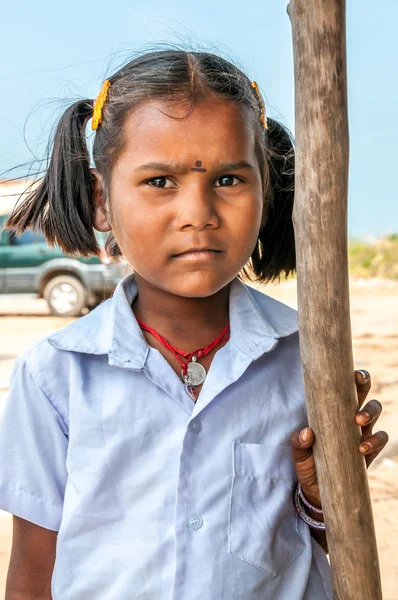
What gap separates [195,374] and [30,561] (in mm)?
461

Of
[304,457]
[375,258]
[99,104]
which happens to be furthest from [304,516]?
[375,258]

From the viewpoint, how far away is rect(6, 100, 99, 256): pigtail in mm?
1794

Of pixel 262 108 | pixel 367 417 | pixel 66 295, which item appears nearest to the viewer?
pixel 367 417

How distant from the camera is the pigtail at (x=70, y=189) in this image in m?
1.79

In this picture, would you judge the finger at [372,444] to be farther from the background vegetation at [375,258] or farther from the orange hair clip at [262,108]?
the background vegetation at [375,258]

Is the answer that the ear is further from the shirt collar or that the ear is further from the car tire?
the car tire

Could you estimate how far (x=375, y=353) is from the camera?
7773 millimetres

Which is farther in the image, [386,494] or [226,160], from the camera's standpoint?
[386,494]

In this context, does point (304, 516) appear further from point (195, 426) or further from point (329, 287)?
point (329, 287)

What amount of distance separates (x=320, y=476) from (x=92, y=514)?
415 mm

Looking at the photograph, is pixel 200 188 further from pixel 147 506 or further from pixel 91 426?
pixel 147 506

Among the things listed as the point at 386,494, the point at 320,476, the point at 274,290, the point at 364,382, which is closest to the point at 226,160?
the point at 364,382

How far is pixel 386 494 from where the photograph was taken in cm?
421

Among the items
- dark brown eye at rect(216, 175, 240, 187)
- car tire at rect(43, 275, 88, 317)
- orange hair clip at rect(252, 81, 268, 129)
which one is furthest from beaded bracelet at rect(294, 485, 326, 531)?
car tire at rect(43, 275, 88, 317)
